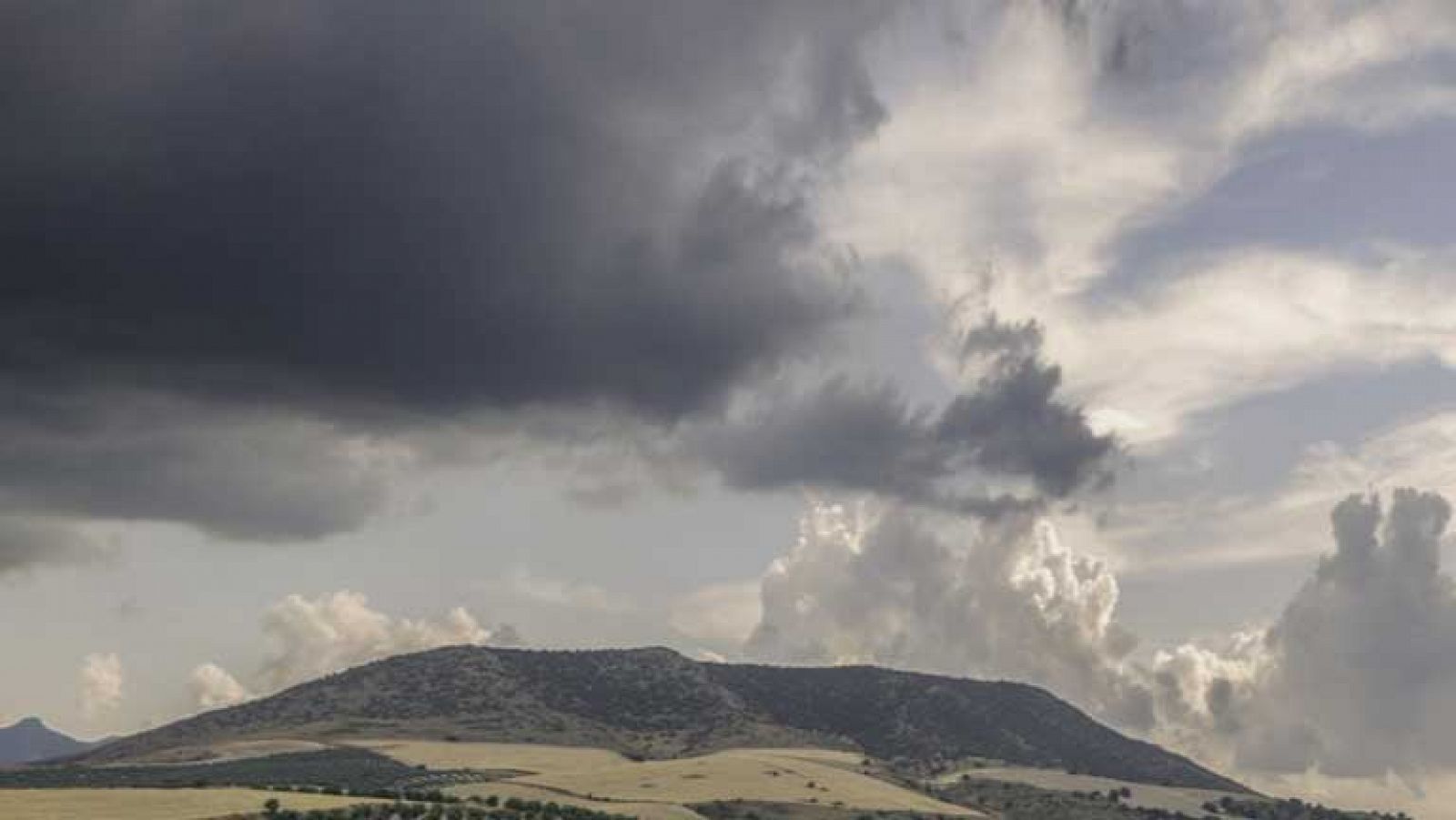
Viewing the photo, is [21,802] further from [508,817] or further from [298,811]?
[508,817]

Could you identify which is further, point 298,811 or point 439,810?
point 439,810

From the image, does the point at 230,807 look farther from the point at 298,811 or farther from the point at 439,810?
the point at 439,810

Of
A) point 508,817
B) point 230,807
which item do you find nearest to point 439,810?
point 508,817

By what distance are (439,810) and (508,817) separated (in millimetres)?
10166

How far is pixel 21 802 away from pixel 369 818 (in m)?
51.5

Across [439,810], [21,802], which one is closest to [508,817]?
[439,810]

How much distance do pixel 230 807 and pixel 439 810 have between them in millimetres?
28444

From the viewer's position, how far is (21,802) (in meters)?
192

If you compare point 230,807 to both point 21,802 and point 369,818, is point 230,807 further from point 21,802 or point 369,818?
point 21,802

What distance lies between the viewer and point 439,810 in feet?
641

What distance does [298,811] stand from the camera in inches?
7224

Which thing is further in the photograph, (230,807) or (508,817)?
(508,817)

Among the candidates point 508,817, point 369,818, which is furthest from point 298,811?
point 508,817

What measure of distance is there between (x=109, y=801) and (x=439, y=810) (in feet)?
152
